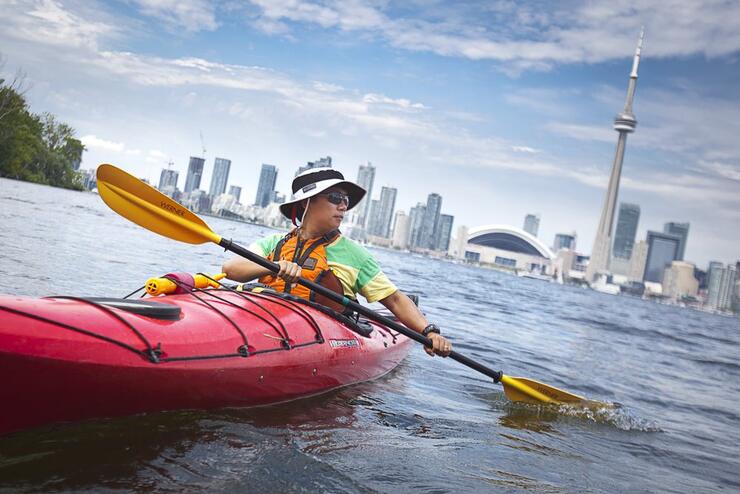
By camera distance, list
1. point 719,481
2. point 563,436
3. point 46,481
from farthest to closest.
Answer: point 563,436
point 719,481
point 46,481

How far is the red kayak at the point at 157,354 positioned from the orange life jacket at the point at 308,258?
7.9 inches

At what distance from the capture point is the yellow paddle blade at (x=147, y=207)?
3742 millimetres

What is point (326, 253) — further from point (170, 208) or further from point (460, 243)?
point (460, 243)

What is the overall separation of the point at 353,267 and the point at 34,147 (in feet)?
150

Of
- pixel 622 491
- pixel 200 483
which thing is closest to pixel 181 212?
pixel 200 483

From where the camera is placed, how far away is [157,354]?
2.74m

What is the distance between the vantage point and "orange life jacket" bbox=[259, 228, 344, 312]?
4.23m

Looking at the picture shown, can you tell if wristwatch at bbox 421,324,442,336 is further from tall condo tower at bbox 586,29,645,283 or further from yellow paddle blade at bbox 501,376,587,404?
tall condo tower at bbox 586,29,645,283

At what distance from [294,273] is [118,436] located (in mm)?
1422

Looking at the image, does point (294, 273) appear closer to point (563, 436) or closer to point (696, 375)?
point (563, 436)

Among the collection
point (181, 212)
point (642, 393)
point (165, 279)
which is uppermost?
point (181, 212)

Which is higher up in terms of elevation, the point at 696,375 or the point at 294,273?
the point at 294,273

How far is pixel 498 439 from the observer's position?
13.9ft

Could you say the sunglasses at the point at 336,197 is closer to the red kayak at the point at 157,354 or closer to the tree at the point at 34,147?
the red kayak at the point at 157,354
